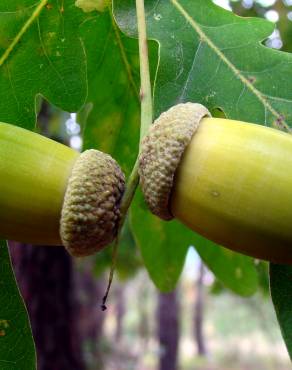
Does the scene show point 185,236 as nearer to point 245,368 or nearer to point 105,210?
point 105,210

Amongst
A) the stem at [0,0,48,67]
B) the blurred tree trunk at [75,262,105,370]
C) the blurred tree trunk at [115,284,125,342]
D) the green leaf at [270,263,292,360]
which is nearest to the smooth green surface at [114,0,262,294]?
the stem at [0,0,48,67]

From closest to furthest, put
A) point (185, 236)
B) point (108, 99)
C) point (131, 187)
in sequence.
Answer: point (131, 187), point (108, 99), point (185, 236)

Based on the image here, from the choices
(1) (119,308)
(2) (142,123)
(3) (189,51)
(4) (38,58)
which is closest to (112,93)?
(4) (38,58)

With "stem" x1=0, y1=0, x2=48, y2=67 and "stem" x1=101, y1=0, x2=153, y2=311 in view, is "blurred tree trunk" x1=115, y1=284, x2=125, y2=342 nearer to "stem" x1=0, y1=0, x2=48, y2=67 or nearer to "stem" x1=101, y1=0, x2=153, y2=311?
"stem" x1=0, y1=0, x2=48, y2=67

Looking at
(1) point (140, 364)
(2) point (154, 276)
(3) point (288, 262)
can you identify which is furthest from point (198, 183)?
(1) point (140, 364)

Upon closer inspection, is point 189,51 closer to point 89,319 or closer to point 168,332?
point 89,319


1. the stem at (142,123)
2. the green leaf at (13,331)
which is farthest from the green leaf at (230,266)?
the stem at (142,123)
